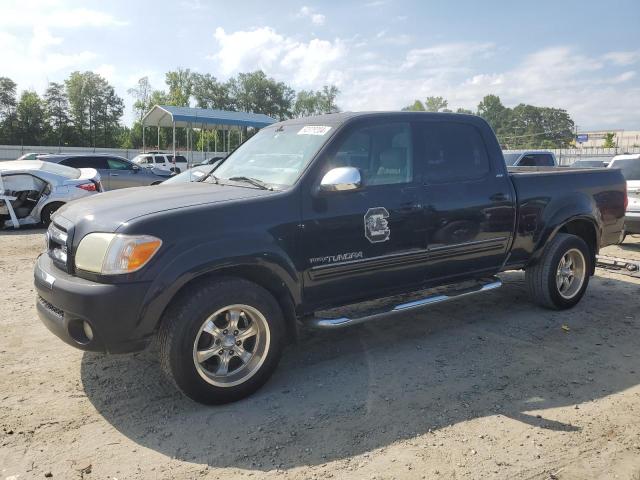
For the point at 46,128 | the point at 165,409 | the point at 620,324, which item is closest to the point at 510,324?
the point at 620,324

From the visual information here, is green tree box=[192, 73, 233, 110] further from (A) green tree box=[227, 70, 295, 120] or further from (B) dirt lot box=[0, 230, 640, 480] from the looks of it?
(B) dirt lot box=[0, 230, 640, 480]

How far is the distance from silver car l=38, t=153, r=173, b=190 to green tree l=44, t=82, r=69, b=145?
62598 mm

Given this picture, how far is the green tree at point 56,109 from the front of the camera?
7084 cm

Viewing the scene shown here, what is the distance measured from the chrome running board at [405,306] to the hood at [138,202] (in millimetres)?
1017

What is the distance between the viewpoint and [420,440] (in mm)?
3004

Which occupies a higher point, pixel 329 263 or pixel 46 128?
pixel 46 128

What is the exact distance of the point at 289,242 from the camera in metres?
3.56

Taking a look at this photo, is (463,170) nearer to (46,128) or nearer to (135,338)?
(135,338)

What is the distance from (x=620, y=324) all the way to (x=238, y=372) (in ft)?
12.6

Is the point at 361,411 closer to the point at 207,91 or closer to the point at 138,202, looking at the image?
the point at 138,202

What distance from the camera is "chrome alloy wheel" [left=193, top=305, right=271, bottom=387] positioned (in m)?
3.33

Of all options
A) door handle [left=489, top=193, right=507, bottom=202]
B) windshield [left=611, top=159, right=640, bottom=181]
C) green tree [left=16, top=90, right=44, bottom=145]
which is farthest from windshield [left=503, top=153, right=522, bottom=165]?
green tree [left=16, top=90, right=44, bottom=145]

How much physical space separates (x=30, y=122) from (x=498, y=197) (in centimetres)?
7537

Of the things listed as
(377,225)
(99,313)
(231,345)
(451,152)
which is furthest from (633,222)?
(99,313)
